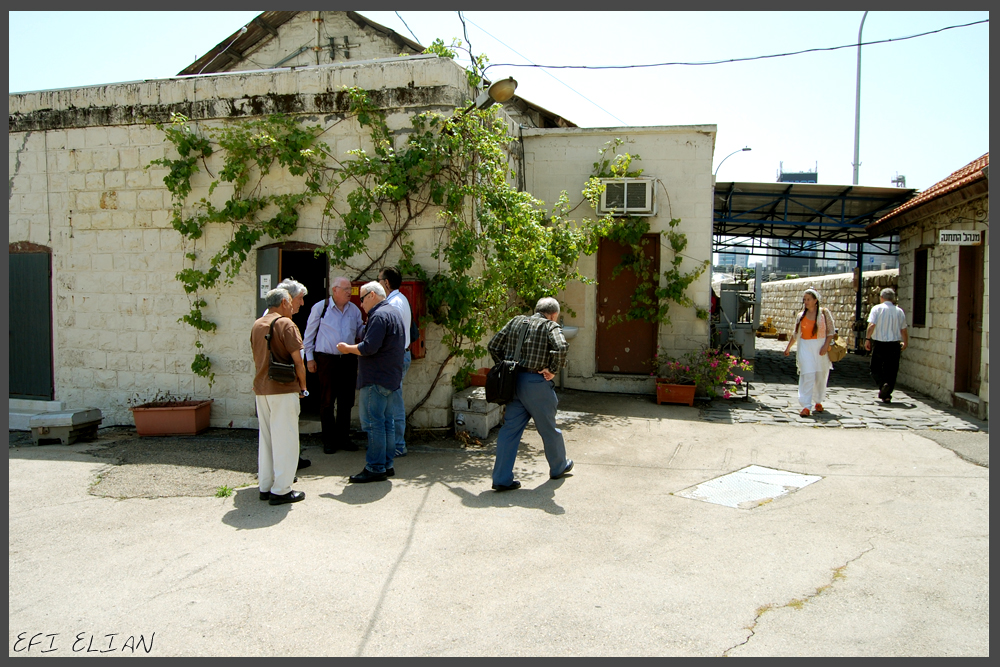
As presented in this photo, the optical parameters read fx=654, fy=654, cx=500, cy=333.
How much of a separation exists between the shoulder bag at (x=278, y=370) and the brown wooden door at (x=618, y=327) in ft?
19.9

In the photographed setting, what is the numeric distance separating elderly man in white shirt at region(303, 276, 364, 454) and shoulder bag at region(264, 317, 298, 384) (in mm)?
1241

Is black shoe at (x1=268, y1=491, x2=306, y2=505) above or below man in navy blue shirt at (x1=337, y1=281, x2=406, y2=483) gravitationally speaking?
below

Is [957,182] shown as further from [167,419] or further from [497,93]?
[167,419]

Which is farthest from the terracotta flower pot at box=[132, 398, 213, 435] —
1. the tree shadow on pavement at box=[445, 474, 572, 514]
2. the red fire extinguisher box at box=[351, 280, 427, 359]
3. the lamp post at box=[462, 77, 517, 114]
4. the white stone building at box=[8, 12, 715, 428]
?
the lamp post at box=[462, 77, 517, 114]

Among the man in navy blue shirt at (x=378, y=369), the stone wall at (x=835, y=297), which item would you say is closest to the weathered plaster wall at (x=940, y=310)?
the stone wall at (x=835, y=297)

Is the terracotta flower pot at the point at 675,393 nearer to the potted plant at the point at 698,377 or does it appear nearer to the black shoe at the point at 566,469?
the potted plant at the point at 698,377

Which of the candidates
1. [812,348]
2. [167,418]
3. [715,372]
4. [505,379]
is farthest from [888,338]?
[167,418]

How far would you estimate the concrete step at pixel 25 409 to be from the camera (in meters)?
8.14

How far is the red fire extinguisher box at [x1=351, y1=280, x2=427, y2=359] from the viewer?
6684mm

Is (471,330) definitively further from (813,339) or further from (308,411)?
(813,339)

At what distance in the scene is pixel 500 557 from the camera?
421 centimetres

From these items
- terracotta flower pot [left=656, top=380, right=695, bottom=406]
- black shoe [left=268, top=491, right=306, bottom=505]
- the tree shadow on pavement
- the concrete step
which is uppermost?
terracotta flower pot [left=656, top=380, right=695, bottom=406]

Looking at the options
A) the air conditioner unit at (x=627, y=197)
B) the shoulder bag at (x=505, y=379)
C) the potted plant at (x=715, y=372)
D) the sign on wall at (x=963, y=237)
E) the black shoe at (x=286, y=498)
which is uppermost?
the air conditioner unit at (x=627, y=197)

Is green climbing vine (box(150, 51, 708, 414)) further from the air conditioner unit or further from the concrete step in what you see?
the concrete step
